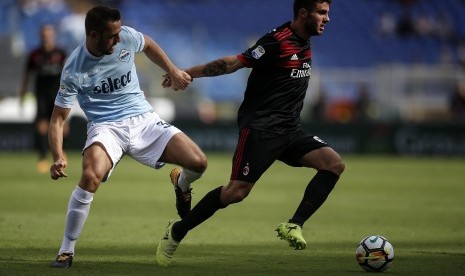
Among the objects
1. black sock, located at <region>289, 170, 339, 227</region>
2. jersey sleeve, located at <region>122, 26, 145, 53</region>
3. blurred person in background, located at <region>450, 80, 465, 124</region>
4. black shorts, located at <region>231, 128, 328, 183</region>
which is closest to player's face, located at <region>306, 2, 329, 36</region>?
black shorts, located at <region>231, 128, 328, 183</region>

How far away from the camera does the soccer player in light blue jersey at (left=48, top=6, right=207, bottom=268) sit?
7.62 meters

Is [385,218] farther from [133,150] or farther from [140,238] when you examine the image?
[133,150]

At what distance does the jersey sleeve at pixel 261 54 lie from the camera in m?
7.95

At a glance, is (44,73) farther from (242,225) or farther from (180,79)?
(180,79)

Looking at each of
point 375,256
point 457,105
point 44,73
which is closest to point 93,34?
point 375,256

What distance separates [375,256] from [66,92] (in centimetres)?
277

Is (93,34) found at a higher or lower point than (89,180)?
higher

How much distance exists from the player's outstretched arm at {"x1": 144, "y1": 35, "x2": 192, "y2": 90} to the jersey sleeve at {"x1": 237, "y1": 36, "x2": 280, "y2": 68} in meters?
0.51

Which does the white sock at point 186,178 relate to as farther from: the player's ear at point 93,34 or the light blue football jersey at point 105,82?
the player's ear at point 93,34

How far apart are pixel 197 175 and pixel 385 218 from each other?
4.37 metres

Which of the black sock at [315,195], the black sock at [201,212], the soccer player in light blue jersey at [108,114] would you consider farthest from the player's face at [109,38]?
the black sock at [315,195]

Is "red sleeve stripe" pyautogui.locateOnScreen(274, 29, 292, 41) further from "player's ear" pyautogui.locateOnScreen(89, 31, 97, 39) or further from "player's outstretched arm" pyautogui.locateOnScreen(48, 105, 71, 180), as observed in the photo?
"player's outstretched arm" pyautogui.locateOnScreen(48, 105, 71, 180)

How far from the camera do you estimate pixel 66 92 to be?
7.82 m

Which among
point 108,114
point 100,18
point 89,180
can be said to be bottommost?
point 89,180
